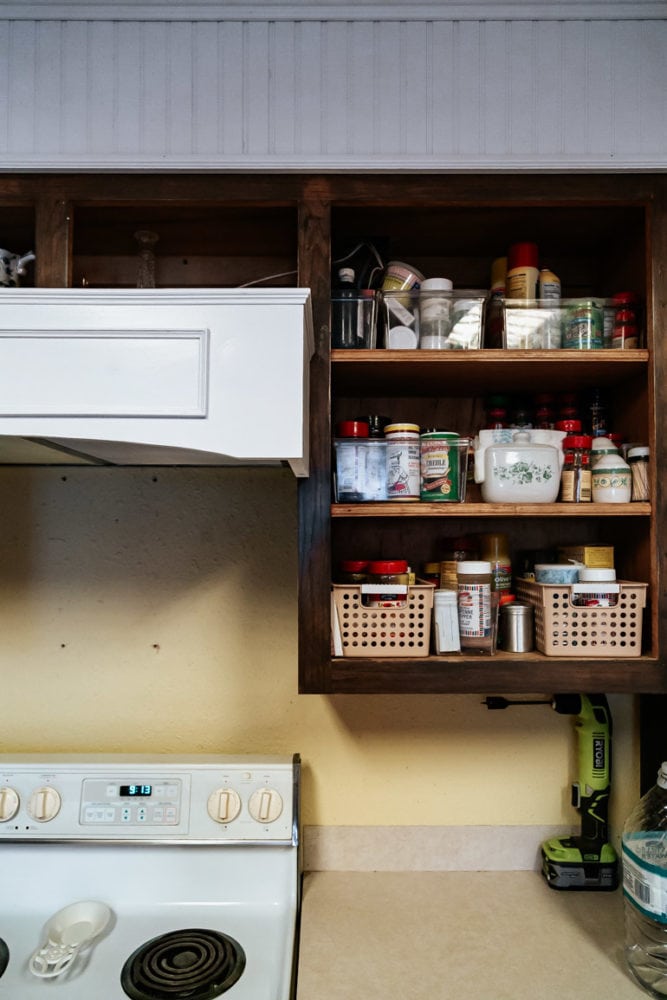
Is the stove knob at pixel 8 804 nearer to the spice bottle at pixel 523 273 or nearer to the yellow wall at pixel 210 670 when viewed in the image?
the yellow wall at pixel 210 670

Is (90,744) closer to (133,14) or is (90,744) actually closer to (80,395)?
(80,395)

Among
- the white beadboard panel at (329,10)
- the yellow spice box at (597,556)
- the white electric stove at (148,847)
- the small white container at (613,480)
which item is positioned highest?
the white beadboard panel at (329,10)

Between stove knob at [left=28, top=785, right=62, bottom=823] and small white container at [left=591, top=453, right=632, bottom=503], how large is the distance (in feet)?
3.99

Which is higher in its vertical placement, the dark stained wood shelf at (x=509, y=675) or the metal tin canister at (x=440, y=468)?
the metal tin canister at (x=440, y=468)

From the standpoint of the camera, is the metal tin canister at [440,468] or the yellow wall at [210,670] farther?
the yellow wall at [210,670]

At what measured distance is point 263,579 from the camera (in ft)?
4.91

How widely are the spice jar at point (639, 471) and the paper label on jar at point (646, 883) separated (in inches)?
24.5

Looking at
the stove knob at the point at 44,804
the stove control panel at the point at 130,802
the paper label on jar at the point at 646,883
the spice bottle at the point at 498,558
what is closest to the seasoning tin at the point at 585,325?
the spice bottle at the point at 498,558

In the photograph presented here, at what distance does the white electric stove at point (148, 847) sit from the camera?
1.24 meters

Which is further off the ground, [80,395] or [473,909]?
[80,395]

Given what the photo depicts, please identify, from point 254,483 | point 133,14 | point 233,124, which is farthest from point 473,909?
point 133,14

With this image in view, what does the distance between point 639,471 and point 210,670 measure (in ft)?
3.27

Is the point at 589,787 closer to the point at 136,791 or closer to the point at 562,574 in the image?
the point at 562,574

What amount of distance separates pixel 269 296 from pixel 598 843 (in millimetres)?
1305
